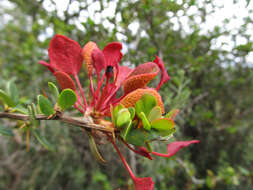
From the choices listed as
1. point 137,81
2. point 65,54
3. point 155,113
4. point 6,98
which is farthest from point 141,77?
point 6,98

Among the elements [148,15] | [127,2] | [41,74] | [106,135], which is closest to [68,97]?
[106,135]

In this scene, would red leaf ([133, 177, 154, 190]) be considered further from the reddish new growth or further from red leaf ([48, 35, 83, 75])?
red leaf ([48, 35, 83, 75])

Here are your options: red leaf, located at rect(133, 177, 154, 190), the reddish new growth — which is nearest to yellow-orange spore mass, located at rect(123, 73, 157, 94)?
the reddish new growth

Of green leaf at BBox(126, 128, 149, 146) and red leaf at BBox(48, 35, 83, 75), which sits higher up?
red leaf at BBox(48, 35, 83, 75)

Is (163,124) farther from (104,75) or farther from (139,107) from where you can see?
(104,75)

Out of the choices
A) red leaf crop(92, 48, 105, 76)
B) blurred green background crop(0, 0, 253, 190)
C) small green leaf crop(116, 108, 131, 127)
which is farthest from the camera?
blurred green background crop(0, 0, 253, 190)

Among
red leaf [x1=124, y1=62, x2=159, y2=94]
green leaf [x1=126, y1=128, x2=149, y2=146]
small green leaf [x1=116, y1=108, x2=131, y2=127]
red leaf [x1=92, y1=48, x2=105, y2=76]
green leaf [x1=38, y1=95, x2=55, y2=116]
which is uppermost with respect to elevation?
red leaf [x1=92, y1=48, x2=105, y2=76]
